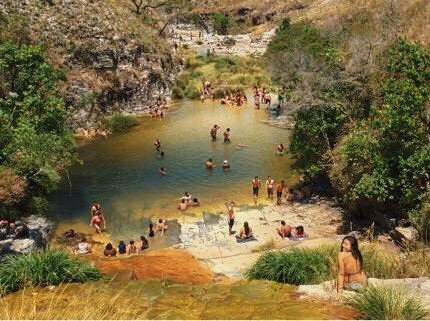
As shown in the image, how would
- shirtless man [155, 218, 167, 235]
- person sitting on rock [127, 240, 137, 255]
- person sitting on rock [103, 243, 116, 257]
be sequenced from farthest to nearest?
shirtless man [155, 218, 167, 235], person sitting on rock [127, 240, 137, 255], person sitting on rock [103, 243, 116, 257]

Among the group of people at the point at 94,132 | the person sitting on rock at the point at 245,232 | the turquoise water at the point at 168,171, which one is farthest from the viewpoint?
the group of people at the point at 94,132

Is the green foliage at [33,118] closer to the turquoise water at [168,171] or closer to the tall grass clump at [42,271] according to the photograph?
the turquoise water at [168,171]

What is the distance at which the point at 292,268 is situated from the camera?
1377 cm

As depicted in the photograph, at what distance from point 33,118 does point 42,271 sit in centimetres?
1360

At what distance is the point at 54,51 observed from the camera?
153 feet

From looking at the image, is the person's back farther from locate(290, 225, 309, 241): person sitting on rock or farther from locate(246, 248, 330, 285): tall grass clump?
locate(246, 248, 330, 285): tall grass clump

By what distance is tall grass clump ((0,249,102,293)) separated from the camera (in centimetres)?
1228

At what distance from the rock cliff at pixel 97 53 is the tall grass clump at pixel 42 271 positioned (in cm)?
3173

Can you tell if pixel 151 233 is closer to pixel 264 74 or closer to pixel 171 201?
pixel 171 201

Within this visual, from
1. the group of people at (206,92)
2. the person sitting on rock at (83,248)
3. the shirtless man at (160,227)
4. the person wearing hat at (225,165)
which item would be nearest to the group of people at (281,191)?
the person wearing hat at (225,165)

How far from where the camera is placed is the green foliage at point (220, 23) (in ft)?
317

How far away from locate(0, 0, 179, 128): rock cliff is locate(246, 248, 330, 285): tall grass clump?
3219 centimetres

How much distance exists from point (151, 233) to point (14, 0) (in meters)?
32.1

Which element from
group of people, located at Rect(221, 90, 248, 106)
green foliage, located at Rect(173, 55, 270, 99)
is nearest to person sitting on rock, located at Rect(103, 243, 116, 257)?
group of people, located at Rect(221, 90, 248, 106)
